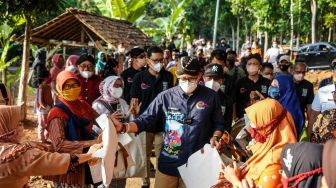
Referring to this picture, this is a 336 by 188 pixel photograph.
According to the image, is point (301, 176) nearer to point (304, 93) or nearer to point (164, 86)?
point (164, 86)

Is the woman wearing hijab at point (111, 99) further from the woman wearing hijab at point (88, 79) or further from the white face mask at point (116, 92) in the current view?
the woman wearing hijab at point (88, 79)

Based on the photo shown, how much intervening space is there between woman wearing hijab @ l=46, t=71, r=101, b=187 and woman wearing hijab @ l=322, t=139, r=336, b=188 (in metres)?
2.18

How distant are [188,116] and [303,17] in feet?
103

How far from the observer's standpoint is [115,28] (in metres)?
11.1

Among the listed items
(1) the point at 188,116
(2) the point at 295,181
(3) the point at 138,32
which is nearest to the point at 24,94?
(3) the point at 138,32

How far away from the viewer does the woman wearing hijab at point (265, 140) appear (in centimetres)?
336

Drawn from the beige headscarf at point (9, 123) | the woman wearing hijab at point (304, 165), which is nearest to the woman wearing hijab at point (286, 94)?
the woman wearing hijab at point (304, 165)

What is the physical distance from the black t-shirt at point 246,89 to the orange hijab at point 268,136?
3.58 meters

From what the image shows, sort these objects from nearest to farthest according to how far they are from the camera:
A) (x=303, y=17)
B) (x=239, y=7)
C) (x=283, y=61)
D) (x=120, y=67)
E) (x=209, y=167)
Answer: (x=209, y=167), (x=283, y=61), (x=120, y=67), (x=303, y=17), (x=239, y=7)

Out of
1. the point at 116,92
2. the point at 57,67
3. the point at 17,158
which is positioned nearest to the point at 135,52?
the point at 116,92

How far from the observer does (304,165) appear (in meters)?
2.68

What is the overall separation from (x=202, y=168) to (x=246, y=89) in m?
3.16

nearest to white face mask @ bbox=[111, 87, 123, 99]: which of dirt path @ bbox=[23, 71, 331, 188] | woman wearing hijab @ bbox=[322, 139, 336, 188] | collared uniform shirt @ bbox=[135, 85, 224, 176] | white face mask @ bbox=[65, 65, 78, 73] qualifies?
collared uniform shirt @ bbox=[135, 85, 224, 176]

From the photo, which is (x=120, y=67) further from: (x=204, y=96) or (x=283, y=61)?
(x=204, y=96)
